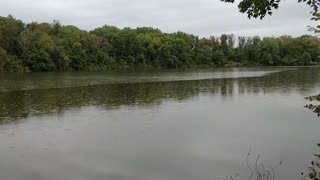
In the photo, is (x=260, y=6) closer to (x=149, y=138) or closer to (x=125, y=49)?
(x=149, y=138)

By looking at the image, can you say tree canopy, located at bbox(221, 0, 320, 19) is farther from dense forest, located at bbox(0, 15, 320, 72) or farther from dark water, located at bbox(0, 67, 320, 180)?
dense forest, located at bbox(0, 15, 320, 72)

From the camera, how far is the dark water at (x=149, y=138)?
1102 centimetres

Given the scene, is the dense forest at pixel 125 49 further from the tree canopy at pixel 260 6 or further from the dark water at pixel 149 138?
the tree canopy at pixel 260 6

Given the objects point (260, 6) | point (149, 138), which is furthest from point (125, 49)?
point (260, 6)

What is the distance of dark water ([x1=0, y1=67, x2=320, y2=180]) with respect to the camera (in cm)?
1102

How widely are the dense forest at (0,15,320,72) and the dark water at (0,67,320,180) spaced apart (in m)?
38.4

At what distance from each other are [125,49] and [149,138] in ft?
282

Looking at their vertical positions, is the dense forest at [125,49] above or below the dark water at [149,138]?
above

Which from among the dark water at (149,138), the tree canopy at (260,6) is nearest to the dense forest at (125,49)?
the dark water at (149,138)

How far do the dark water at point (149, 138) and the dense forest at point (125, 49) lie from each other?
3843 centimetres

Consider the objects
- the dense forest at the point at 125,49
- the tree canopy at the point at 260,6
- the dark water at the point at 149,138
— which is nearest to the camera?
the tree canopy at the point at 260,6

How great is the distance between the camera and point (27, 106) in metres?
22.5

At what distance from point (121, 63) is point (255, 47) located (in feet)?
140

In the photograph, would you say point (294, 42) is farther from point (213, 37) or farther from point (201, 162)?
point (201, 162)
